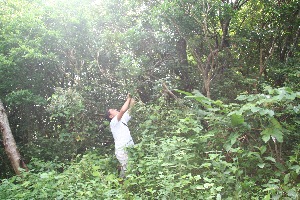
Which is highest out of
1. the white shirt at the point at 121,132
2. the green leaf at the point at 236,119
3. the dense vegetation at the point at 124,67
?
the dense vegetation at the point at 124,67

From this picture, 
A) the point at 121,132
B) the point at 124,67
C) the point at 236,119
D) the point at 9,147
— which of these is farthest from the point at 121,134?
the point at 9,147

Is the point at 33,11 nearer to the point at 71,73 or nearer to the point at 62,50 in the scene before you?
the point at 62,50

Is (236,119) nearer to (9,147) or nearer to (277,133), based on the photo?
(277,133)

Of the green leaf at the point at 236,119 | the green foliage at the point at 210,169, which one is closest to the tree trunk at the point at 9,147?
the green foliage at the point at 210,169

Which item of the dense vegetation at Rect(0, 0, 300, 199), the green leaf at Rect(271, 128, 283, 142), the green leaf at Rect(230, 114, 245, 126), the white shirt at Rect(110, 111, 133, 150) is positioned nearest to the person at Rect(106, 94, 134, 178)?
the white shirt at Rect(110, 111, 133, 150)

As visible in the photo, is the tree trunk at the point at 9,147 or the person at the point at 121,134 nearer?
the person at the point at 121,134

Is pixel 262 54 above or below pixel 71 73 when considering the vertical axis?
below

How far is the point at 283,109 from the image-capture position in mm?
4367

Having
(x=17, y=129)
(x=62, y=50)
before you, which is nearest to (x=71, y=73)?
(x=62, y=50)

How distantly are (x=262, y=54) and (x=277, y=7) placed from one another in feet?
4.25

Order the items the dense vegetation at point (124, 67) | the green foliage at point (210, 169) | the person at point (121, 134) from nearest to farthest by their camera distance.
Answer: the green foliage at point (210, 169), the person at point (121, 134), the dense vegetation at point (124, 67)

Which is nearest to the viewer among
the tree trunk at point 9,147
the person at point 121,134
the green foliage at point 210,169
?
the green foliage at point 210,169

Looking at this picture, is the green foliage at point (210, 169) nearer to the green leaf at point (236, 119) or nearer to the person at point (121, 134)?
the green leaf at point (236, 119)

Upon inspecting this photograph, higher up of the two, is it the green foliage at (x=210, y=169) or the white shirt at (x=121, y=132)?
the white shirt at (x=121, y=132)
